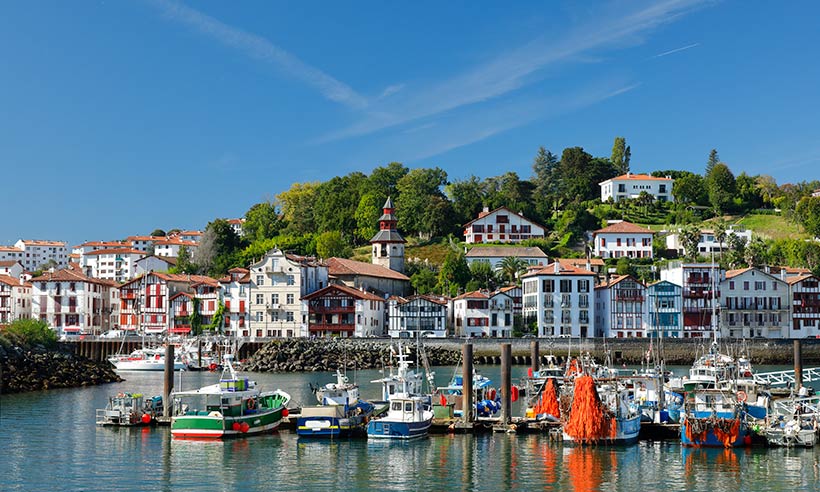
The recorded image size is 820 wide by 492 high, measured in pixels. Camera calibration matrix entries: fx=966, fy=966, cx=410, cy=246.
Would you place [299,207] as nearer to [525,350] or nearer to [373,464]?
[525,350]

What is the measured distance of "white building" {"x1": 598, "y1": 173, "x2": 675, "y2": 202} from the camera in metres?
157

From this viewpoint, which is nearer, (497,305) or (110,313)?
(497,305)

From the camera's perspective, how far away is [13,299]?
12562cm

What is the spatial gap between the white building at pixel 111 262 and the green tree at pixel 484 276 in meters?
78.6

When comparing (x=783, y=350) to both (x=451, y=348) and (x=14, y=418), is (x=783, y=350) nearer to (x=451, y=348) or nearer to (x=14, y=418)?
(x=451, y=348)

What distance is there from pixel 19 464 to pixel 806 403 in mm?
34070

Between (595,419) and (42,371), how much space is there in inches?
1799

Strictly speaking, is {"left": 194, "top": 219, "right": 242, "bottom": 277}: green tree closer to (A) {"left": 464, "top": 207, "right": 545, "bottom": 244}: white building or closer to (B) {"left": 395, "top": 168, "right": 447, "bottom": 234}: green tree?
(B) {"left": 395, "top": 168, "right": 447, "bottom": 234}: green tree

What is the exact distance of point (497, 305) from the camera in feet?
347

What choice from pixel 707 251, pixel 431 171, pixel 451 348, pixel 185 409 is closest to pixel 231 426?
pixel 185 409

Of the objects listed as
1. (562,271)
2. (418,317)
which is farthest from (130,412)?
(562,271)

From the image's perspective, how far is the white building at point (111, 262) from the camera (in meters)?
177

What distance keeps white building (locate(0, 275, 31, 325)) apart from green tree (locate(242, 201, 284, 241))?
39588mm

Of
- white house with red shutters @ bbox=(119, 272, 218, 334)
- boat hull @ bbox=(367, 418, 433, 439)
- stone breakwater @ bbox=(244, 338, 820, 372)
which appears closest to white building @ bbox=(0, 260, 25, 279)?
white house with red shutters @ bbox=(119, 272, 218, 334)
